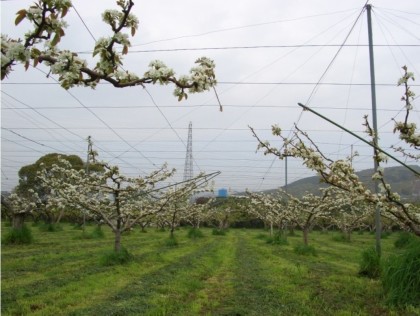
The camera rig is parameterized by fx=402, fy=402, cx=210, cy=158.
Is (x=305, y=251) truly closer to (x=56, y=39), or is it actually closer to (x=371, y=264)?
(x=371, y=264)

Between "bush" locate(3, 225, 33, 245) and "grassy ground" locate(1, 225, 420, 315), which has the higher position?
Answer: "bush" locate(3, 225, 33, 245)

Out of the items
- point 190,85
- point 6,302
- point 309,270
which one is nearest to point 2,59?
point 190,85

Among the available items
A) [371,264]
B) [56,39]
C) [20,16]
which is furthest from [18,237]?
[20,16]

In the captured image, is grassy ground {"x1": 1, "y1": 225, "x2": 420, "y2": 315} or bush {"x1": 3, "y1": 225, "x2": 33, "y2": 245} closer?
grassy ground {"x1": 1, "y1": 225, "x2": 420, "y2": 315}

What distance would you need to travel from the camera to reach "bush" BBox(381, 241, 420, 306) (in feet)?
26.7

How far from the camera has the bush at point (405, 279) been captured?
815 centimetres

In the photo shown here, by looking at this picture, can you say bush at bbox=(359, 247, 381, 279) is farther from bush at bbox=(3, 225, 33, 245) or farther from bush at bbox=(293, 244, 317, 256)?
bush at bbox=(3, 225, 33, 245)

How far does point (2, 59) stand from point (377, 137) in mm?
7673

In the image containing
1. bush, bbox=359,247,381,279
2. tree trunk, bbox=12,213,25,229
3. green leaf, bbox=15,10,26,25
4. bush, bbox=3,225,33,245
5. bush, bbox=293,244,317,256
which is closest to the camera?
green leaf, bbox=15,10,26,25

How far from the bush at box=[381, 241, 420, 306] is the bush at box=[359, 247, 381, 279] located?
3.69m

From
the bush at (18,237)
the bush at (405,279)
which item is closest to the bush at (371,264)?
the bush at (405,279)

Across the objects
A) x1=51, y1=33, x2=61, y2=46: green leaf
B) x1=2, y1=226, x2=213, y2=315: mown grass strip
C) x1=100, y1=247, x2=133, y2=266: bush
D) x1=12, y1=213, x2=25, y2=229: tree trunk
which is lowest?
x1=2, y1=226, x2=213, y2=315: mown grass strip

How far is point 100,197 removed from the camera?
19.0m

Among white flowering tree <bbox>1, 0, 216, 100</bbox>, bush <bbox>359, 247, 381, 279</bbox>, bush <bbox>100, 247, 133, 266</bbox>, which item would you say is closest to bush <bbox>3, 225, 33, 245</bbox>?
bush <bbox>100, 247, 133, 266</bbox>
